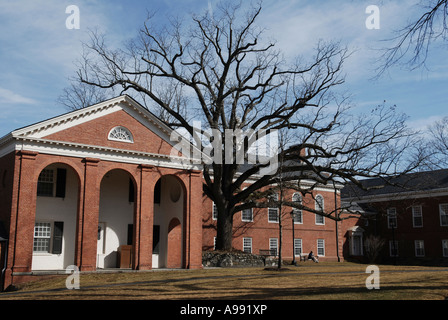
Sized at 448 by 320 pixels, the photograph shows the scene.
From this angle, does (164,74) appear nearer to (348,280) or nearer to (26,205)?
(26,205)

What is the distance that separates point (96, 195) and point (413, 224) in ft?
120

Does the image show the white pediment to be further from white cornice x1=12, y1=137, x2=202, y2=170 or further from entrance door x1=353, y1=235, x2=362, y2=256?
entrance door x1=353, y1=235, x2=362, y2=256

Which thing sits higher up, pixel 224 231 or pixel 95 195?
pixel 95 195

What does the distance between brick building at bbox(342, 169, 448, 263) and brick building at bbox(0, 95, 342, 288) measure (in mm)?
21930

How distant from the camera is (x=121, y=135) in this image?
2773cm

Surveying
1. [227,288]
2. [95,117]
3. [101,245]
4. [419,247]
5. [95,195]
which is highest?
[95,117]

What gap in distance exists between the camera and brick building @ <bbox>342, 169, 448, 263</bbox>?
48188mm

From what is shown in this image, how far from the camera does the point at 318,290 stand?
16.5 metres

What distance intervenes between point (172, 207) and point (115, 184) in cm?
384

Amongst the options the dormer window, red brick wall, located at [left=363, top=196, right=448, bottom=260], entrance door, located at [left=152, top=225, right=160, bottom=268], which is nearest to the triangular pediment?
the dormer window

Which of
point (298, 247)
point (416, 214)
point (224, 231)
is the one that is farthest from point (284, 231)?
point (416, 214)

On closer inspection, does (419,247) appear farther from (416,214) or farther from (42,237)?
(42,237)

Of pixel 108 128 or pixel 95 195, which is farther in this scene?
pixel 108 128

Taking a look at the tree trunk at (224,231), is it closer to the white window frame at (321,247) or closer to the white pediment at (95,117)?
the white pediment at (95,117)
